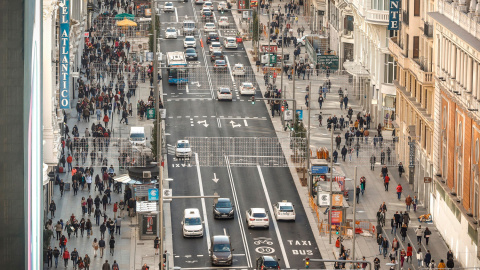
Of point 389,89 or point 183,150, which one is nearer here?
point 183,150

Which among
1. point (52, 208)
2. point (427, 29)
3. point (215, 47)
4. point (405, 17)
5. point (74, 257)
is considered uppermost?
point (405, 17)

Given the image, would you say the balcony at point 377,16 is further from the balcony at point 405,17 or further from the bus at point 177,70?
the bus at point 177,70

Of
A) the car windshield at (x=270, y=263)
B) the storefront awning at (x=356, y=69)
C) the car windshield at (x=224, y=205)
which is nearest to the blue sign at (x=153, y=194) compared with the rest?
the car windshield at (x=224, y=205)

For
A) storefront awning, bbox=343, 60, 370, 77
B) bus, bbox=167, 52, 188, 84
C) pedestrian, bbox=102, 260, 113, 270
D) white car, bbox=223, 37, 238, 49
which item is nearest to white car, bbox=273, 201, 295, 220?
pedestrian, bbox=102, 260, 113, 270

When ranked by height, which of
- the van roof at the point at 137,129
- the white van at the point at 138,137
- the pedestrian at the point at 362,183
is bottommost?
the pedestrian at the point at 362,183

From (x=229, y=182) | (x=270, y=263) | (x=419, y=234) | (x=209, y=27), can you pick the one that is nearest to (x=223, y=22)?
(x=209, y=27)

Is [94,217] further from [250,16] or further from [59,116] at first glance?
[250,16]

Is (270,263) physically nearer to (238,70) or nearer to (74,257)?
(74,257)
